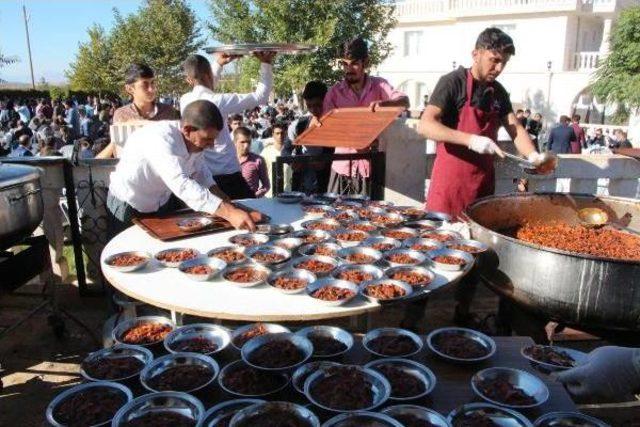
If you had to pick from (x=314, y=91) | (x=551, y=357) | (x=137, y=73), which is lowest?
(x=551, y=357)

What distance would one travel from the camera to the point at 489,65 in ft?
10.3

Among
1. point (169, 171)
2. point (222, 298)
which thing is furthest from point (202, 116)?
point (222, 298)

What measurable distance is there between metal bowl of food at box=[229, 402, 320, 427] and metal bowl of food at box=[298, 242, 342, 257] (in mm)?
1223

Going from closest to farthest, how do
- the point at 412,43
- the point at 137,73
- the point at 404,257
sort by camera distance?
1. the point at 404,257
2. the point at 137,73
3. the point at 412,43

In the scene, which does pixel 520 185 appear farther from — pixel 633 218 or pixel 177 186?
pixel 177 186

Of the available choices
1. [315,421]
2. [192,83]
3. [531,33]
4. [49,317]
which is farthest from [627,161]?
[531,33]

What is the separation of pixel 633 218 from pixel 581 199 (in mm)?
344

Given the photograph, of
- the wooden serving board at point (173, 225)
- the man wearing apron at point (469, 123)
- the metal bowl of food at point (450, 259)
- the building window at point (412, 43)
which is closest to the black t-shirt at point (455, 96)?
the man wearing apron at point (469, 123)

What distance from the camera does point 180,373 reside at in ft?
5.72

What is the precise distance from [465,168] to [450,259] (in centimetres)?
108

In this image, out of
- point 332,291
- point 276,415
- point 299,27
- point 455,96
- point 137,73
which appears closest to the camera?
point 276,415

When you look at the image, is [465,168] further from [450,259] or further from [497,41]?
[450,259]

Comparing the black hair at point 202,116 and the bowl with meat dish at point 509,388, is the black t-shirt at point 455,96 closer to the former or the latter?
the black hair at point 202,116

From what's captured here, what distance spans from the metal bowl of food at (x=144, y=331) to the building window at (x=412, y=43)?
85.9ft
